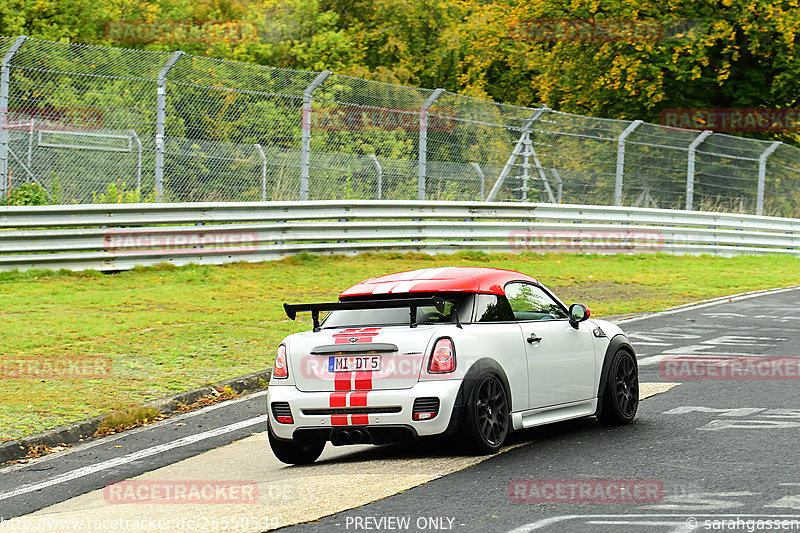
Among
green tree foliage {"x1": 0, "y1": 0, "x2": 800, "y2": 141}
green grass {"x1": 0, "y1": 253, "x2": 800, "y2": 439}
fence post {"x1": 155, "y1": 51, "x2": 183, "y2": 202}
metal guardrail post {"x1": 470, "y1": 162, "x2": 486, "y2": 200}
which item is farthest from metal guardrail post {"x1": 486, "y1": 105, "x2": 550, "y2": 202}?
green tree foliage {"x1": 0, "y1": 0, "x2": 800, "y2": 141}

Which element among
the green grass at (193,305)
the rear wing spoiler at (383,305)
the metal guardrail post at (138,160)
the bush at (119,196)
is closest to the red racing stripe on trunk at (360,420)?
the rear wing spoiler at (383,305)

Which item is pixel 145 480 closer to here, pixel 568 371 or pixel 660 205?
pixel 568 371

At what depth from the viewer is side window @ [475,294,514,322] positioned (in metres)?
7.50

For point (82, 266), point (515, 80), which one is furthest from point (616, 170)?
point (515, 80)

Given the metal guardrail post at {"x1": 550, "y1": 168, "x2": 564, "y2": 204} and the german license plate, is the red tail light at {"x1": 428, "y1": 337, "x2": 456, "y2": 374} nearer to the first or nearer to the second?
the german license plate

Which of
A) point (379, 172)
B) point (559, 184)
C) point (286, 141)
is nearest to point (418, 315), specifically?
point (286, 141)

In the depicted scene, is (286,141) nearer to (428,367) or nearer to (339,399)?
(339,399)

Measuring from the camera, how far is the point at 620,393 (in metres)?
8.43

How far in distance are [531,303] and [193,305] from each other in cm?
699

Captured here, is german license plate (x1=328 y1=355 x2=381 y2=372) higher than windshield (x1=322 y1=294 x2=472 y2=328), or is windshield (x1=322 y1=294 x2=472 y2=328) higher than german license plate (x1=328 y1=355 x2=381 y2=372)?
windshield (x1=322 y1=294 x2=472 y2=328)

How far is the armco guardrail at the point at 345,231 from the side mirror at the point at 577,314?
9686 millimetres

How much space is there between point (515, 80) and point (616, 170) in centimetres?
2187

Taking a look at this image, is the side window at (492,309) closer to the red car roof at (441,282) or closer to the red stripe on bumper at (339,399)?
the red car roof at (441,282)

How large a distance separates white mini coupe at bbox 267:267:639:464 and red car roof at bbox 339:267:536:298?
11 millimetres
